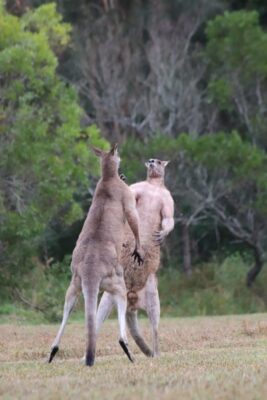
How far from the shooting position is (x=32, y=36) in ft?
74.1

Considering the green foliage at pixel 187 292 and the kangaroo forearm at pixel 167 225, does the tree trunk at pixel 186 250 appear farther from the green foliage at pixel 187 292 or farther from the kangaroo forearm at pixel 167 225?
the kangaroo forearm at pixel 167 225

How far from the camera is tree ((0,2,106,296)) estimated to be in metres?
21.9

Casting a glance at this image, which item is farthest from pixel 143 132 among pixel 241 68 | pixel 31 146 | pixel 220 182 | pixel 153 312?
pixel 153 312

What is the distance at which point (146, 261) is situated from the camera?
11492 millimetres

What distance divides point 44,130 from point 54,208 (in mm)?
1570

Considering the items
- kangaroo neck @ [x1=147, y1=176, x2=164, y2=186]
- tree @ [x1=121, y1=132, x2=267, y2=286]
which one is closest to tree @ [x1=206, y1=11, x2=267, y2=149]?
tree @ [x1=121, y1=132, x2=267, y2=286]

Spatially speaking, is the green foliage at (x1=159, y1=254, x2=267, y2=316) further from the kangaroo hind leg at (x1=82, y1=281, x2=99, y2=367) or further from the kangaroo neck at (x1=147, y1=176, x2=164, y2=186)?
the kangaroo hind leg at (x1=82, y1=281, x2=99, y2=367)

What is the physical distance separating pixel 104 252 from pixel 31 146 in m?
12.0

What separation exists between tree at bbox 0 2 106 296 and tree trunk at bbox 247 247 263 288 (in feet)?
17.5

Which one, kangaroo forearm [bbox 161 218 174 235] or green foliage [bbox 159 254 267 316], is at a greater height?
green foliage [bbox 159 254 267 316]

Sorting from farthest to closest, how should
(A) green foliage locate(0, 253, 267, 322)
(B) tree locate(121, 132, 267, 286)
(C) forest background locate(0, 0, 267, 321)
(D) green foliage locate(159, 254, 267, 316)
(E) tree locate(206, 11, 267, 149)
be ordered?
(E) tree locate(206, 11, 267, 149) < (B) tree locate(121, 132, 267, 286) < (D) green foliage locate(159, 254, 267, 316) < (C) forest background locate(0, 0, 267, 321) < (A) green foliage locate(0, 253, 267, 322)

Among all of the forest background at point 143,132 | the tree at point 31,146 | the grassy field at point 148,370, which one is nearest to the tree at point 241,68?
the forest background at point 143,132

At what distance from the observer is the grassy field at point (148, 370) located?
7.45 metres

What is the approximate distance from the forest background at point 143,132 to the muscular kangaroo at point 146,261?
31.3ft
